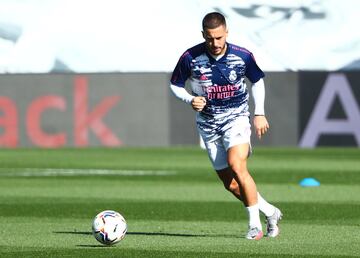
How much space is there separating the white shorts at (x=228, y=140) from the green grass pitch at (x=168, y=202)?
71cm

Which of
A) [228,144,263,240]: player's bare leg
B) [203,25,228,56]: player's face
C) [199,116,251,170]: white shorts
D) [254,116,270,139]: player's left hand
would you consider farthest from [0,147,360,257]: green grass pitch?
[203,25,228,56]: player's face

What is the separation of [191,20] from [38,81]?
369cm

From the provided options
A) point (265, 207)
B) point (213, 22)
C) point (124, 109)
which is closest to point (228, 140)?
point (265, 207)

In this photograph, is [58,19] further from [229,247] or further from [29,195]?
[229,247]

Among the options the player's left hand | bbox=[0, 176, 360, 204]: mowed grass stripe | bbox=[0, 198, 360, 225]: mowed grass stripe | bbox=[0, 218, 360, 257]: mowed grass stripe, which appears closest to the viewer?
bbox=[0, 218, 360, 257]: mowed grass stripe

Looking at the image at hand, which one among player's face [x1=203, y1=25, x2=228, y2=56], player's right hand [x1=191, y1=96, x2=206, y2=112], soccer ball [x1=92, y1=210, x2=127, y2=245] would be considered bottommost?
soccer ball [x1=92, y1=210, x2=127, y2=245]

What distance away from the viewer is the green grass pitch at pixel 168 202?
10.6 meters

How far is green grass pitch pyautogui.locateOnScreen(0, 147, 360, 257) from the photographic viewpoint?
10602 mm

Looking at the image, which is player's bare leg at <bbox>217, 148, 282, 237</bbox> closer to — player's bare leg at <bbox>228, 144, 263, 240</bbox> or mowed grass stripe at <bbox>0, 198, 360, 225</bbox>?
player's bare leg at <bbox>228, 144, 263, 240</bbox>

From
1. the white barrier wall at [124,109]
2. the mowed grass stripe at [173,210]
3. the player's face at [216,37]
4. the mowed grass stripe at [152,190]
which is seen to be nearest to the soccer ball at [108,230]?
the player's face at [216,37]

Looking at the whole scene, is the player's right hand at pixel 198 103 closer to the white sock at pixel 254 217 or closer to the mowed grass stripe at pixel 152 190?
the white sock at pixel 254 217

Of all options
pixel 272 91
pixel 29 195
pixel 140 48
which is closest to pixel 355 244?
pixel 29 195

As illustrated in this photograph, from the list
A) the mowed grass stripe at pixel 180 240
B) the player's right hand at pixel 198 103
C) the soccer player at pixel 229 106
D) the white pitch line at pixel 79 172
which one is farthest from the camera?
the white pitch line at pixel 79 172

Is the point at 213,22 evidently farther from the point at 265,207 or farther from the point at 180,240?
the point at 180,240
